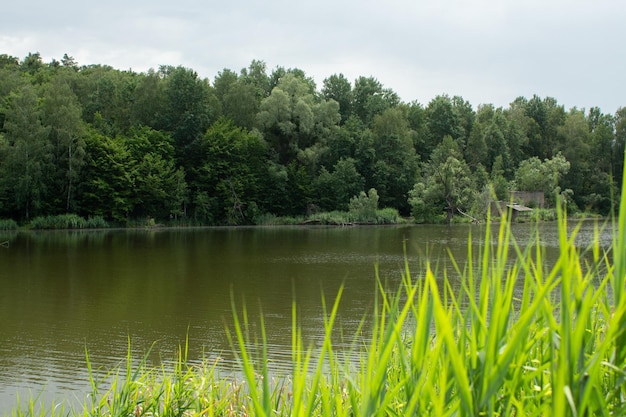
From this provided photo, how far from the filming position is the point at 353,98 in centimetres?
6500

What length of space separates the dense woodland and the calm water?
438 inches

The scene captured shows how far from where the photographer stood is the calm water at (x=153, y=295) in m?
9.95

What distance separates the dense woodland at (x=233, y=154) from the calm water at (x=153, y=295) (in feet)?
36.5

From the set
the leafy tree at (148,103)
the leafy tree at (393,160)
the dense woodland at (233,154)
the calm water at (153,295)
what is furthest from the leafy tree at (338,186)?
the calm water at (153,295)

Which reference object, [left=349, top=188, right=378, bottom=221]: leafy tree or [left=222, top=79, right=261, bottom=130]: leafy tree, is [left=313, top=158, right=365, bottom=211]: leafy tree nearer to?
[left=349, top=188, right=378, bottom=221]: leafy tree

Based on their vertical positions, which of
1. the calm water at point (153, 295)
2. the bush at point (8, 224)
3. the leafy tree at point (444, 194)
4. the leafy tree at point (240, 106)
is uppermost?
the leafy tree at point (240, 106)

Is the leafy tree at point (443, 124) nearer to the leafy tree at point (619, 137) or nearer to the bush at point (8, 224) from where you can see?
the leafy tree at point (619, 137)

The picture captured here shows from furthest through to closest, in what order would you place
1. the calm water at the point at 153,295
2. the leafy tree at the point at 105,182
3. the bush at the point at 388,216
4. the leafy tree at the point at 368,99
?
the leafy tree at the point at 368,99
the bush at the point at 388,216
the leafy tree at the point at 105,182
the calm water at the point at 153,295

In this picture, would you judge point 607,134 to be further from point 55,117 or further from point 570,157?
point 55,117

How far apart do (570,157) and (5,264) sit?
5868 centimetres

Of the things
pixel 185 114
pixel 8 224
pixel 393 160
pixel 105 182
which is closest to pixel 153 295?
pixel 8 224

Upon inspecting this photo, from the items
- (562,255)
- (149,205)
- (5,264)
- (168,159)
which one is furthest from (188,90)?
(562,255)

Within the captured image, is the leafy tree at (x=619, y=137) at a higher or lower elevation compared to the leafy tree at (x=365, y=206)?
higher

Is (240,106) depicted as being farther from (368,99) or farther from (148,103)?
(368,99)
